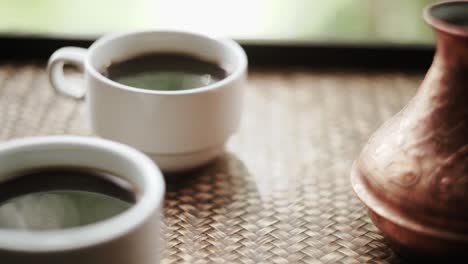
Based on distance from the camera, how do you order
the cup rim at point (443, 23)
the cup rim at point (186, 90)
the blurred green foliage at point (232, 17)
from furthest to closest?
the blurred green foliage at point (232, 17)
the cup rim at point (186, 90)
the cup rim at point (443, 23)

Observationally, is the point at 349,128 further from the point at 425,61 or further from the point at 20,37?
the point at 20,37

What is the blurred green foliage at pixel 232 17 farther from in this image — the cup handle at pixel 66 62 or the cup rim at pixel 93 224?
the cup rim at pixel 93 224

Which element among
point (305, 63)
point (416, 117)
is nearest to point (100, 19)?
point (305, 63)

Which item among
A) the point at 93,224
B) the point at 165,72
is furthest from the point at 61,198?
the point at 165,72

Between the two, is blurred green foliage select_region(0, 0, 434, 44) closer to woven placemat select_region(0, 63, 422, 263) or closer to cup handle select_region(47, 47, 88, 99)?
woven placemat select_region(0, 63, 422, 263)

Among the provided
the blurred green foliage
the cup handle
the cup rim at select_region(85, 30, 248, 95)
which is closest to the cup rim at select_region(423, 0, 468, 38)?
the cup rim at select_region(85, 30, 248, 95)

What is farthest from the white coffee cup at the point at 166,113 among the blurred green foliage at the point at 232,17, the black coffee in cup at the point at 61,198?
the blurred green foliage at the point at 232,17
